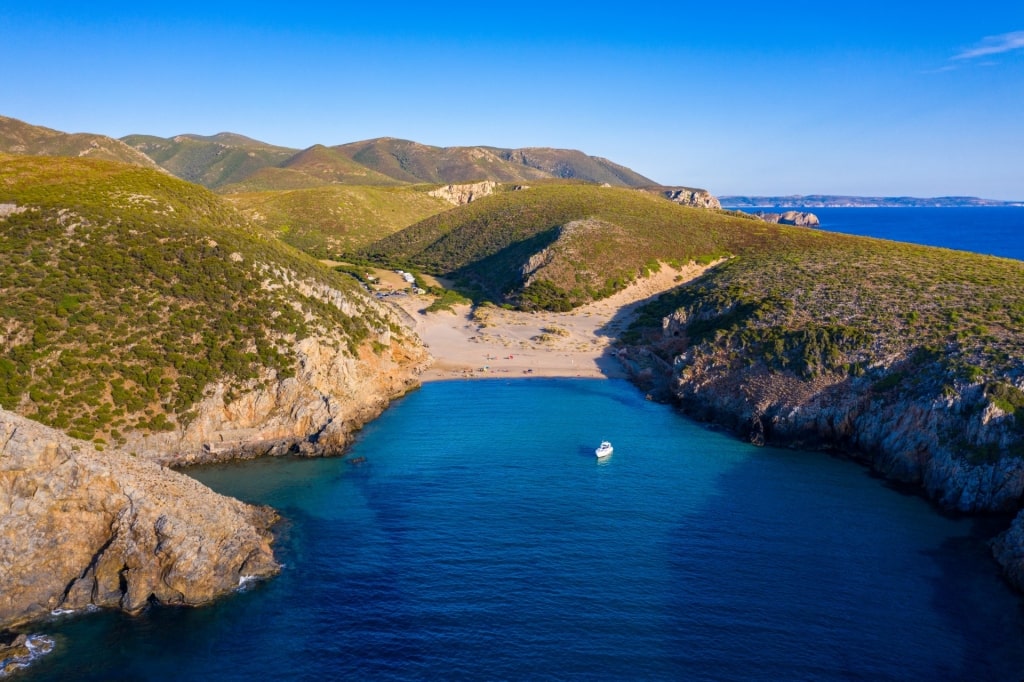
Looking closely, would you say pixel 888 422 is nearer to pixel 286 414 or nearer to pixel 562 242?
pixel 286 414

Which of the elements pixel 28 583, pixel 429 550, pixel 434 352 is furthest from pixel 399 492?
pixel 434 352

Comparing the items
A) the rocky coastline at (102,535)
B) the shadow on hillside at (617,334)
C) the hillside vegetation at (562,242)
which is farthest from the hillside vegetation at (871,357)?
the rocky coastline at (102,535)

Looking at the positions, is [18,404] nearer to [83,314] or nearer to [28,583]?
[83,314]

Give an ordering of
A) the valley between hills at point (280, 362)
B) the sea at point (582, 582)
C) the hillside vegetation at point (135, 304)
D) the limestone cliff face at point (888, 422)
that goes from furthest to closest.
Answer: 1. the hillside vegetation at point (135, 304)
2. the limestone cliff face at point (888, 422)
3. the valley between hills at point (280, 362)
4. the sea at point (582, 582)

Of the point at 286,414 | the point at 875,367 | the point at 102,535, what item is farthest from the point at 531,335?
the point at 102,535

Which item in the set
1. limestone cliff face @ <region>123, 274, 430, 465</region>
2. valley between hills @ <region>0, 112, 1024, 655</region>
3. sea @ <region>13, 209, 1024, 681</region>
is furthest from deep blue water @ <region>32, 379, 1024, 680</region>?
valley between hills @ <region>0, 112, 1024, 655</region>

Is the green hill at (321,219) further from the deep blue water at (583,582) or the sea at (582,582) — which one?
the sea at (582,582)
